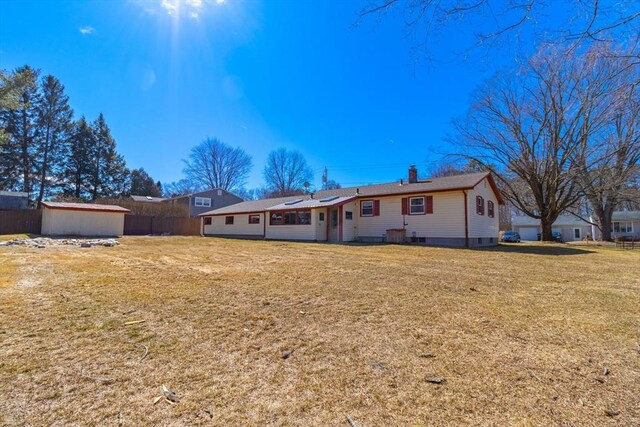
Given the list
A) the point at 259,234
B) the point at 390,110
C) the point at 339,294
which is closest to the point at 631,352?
the point at 339,294

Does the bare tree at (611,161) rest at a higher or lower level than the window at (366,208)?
higher

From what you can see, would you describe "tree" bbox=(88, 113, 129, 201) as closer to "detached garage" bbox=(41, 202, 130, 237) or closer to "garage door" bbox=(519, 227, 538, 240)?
"detached garage" bbox=(41, 202, 130, 237)

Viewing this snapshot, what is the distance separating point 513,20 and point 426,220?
14.4m

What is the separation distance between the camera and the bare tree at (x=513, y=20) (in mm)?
3043

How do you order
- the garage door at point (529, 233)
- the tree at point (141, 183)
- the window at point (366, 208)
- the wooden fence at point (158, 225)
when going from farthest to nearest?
1. the tree at point (141, 183)
2. the garage door at point (529, 233)
3. the wooden fence at point (158, 225)
4. the window at point (366, 208)

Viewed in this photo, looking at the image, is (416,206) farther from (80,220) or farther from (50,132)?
(50,132)

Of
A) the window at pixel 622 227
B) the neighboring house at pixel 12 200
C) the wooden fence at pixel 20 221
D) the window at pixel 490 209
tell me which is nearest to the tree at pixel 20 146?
the neighboring house at pixel 12 200

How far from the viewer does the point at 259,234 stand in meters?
22.6

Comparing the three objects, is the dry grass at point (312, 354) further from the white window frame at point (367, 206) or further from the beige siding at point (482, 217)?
the white window frame at point (367, 206)

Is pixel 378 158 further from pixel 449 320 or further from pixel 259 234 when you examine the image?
pixel 449 320

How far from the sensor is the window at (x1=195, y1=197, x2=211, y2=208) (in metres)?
36.2

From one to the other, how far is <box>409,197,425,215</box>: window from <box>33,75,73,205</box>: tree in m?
36.4

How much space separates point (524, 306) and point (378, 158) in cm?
3555

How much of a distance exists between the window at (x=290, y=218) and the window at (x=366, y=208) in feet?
10.7
